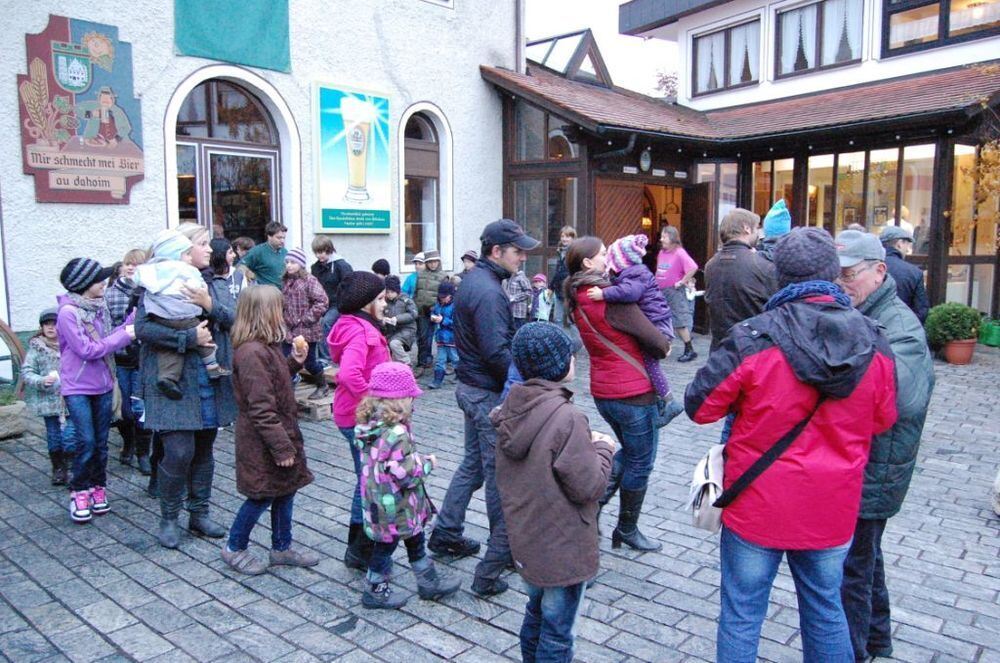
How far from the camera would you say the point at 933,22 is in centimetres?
1397

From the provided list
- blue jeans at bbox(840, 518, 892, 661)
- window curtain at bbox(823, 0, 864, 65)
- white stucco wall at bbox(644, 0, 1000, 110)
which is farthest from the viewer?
window curtain at bbox(823, 0, 864, 65)

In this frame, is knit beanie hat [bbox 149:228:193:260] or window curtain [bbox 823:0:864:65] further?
window curtain [bbox 823:0:864:65]

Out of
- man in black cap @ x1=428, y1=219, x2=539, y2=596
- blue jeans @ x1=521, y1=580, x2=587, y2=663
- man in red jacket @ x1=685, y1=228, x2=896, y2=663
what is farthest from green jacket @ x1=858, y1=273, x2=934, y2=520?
man in black cap @ x1=428, y1=219, x2=539, y2=596

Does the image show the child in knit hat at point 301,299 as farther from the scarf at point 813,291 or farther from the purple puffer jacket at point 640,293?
the scarf at point 813,291

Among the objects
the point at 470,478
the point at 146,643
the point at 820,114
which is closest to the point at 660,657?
the point at 470,478

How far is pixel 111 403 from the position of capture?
5148 mm

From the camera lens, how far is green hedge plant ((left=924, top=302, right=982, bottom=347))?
10797 mm

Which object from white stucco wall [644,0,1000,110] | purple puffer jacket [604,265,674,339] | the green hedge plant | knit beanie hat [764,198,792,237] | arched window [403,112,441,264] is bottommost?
the green hedge plant

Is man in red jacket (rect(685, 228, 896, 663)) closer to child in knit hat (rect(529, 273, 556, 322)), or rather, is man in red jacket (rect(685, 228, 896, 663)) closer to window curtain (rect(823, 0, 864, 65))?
child in knit hat (rect(529, 273, 556, 322))

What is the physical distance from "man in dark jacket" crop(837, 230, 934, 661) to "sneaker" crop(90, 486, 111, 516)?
4.40m

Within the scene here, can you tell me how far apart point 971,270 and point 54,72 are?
1379cm

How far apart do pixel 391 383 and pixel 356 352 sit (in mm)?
598

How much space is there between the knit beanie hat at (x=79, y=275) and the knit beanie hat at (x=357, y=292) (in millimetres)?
1932

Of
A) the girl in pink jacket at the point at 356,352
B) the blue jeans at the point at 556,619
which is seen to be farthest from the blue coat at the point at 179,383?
the blue jeans at the point at 556,619
